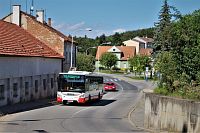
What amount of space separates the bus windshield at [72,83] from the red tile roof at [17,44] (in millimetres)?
3921

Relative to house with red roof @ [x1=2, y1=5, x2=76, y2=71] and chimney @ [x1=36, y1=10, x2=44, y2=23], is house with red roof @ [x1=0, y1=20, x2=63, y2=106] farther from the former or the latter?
chimney @ [x1=36, y1=10, x2=44, y2=23]

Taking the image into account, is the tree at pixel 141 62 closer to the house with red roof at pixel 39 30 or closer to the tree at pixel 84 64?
the tree at pixel 84 64

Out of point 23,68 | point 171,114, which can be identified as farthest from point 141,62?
point 171,114

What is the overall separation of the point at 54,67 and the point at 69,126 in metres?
25.0

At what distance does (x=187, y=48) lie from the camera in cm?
2427

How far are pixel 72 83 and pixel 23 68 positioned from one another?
4143 mm

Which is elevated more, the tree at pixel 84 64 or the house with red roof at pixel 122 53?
the house with red roof at pixel 122 53

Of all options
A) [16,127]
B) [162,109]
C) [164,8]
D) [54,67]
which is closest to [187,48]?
[162,109]

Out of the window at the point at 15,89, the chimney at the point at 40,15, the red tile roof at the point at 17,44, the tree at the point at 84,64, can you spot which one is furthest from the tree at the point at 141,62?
the window at the point at 15,89

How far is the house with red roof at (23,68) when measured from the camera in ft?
106

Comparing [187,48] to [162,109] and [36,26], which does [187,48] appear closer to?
[162,109]

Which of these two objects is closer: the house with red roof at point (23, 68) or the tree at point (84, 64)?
the house with red roof at point (23, 68)

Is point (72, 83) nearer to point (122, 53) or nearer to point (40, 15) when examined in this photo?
point (40, 15)

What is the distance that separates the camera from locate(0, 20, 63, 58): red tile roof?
1360 inches
